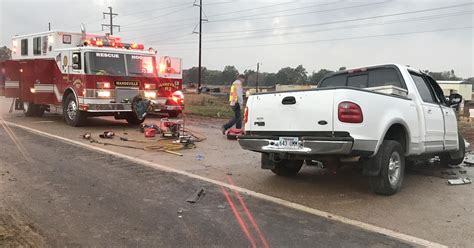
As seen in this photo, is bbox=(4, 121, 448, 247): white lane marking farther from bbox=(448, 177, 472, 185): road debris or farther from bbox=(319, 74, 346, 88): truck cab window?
bbox=(448, 177, 472, 185): road debris

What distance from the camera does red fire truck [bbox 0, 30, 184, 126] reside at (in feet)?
44.8

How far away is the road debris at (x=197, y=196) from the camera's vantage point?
5.84m

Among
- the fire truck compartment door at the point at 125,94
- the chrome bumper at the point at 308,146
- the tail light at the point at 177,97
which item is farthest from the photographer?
the tail light at the point at 177,97

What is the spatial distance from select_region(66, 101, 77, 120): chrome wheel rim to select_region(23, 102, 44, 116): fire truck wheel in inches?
139

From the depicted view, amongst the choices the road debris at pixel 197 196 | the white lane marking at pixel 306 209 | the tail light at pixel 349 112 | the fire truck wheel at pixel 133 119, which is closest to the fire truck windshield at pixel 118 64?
the fire truck wheel at pixel 133 119

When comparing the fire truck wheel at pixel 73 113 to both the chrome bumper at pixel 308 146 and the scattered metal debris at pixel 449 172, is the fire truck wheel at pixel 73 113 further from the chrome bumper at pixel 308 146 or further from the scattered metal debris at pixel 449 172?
the scattered metal debris at pixel 449 172

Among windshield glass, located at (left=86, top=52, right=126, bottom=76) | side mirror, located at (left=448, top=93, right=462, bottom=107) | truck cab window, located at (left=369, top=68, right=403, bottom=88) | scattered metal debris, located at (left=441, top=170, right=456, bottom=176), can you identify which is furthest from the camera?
windshield glass, located at (left=86, top=52, right=126, bottom=76)

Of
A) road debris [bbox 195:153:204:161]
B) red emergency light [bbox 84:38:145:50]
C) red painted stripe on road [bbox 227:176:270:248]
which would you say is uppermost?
red emergency light [bbox 84:38:145:50]

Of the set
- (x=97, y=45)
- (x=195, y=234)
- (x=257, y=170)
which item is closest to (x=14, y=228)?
(x=195, y=234)

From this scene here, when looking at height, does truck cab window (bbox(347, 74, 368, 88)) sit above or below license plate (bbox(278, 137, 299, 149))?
above

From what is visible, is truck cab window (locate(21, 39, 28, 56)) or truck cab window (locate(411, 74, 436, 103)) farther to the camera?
truck cab window (locate(21, 39, 28, 56))

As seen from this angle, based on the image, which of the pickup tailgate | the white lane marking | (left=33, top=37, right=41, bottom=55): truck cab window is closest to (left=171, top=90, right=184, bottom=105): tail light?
(left=33, top=37, right=41, bottom=55): truck cab window

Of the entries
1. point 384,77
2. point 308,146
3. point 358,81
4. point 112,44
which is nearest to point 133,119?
point 112,44

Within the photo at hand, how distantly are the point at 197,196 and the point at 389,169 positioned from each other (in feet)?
8.72
